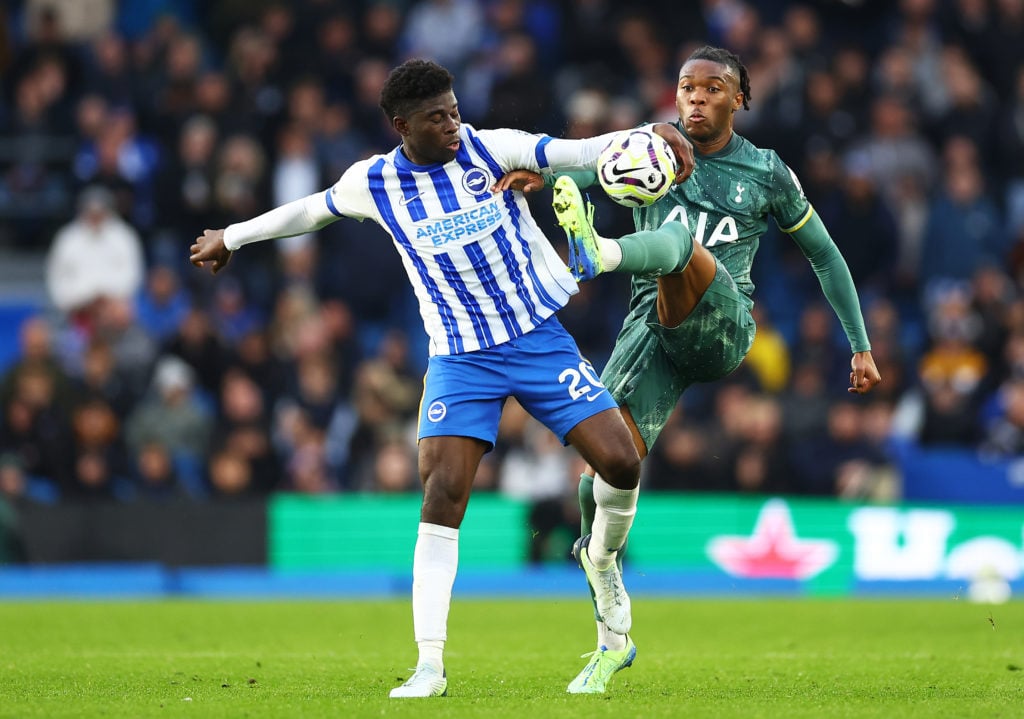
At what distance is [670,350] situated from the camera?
8008 mm

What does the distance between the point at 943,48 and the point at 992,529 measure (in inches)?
245

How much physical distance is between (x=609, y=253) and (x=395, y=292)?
10754 mm

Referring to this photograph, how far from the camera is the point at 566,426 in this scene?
7.21m

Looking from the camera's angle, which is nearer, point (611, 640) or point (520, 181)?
point (520, 181)

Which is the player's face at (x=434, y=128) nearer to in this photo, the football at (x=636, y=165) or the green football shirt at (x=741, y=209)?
the football at (x=636, y=165)

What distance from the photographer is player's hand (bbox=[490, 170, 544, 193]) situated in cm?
710

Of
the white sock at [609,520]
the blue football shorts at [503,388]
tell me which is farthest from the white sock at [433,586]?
the white sock at [609,520]

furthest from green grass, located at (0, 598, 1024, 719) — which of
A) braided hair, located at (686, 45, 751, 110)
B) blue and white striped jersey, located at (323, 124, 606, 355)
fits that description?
braided hair, located at (686, 45, 751, 110)

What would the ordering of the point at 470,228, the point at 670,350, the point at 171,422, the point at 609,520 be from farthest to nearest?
the point at 171,422 → the point at 670,350 → the point at 609,520 → the point at 470,228

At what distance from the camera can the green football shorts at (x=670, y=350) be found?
786cm

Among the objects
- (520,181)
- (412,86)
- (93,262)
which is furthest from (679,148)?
(93,262)

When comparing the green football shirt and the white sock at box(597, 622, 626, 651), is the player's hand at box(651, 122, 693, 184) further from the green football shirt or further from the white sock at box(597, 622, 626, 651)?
the white sock at box(597, 622, 626, 651)

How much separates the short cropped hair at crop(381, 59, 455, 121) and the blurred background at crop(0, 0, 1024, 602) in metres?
7.69

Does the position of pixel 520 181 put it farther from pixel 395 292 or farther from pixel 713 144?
pixel 395 292
